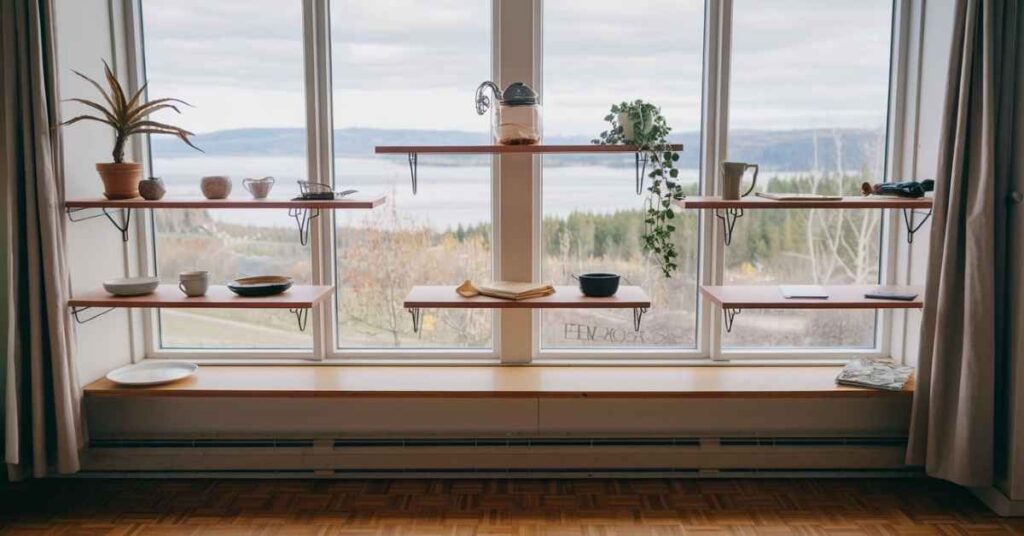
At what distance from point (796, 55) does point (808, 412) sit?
150 centimetres

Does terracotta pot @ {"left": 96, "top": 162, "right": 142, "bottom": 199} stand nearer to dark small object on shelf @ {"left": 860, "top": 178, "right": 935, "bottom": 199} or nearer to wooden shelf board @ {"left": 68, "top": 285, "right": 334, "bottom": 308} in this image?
wooden shelf board @ {"left": 68, "top": 285, "right": 334, "bottom": 308}

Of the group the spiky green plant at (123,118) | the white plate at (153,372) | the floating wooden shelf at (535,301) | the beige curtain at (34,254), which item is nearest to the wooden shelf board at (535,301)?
the floating wooden shelf at (535,301)

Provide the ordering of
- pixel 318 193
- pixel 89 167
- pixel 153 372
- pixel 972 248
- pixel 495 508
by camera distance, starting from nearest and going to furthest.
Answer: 1. pixel 972 248
2. pixel 495 508
3. pixel 318 193
4. pixel 89 167
5. pixel 153 372

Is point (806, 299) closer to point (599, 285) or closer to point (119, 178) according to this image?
point (599, 285)

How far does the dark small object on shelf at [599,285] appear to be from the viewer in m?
3.15

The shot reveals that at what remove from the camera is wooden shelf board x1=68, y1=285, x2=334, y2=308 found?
303 centimetres

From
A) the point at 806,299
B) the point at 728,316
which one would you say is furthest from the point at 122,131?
the point at 806,299

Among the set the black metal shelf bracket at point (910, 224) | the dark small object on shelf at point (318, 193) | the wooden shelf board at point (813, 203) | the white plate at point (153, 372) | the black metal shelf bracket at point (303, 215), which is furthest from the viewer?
the black metal shelf bracket at point (303, 215)

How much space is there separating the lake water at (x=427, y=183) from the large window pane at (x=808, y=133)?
1.28ft

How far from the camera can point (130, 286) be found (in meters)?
3.12

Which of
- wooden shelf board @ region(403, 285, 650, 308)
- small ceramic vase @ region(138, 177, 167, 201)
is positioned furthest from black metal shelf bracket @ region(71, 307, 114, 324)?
wooden shelf board @ region(403, 285, 650, 308)

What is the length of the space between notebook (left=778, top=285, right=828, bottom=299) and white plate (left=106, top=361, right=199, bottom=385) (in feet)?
8.11

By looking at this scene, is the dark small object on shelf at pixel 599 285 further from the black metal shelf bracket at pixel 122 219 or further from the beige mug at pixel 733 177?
the black metal shelf bracket at pixel 122 219

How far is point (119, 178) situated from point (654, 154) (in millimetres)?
2076
